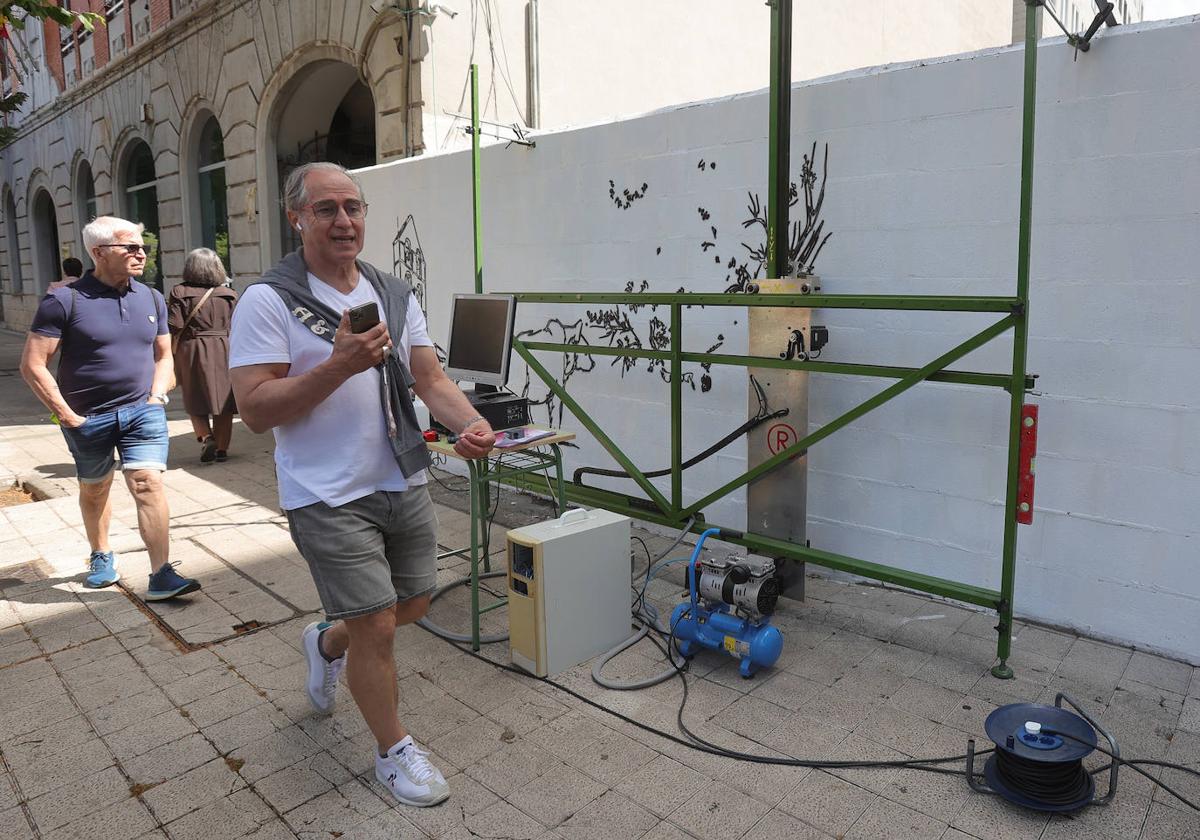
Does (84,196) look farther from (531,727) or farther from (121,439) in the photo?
(531,727)

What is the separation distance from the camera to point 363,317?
2176 mm

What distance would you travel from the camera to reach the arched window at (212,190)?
480 inches

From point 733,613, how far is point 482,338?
5.98 ft

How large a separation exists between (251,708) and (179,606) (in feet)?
4.20

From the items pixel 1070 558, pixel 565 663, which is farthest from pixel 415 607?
pixel 1070 558

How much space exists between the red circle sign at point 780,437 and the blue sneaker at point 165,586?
300 cm

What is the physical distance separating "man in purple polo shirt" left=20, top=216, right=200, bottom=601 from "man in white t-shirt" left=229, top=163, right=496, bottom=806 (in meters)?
2.03

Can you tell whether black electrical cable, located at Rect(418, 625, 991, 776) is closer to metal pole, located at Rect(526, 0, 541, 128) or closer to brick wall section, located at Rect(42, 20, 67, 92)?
metal pole, located at Rect(526, 0, 541, 128)

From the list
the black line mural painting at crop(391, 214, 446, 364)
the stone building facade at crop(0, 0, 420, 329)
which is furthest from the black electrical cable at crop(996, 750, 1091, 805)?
the stone building facade at crop(0, 0, 420, 329)

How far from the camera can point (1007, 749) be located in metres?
2.47

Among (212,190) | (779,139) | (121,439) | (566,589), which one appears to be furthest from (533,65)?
(566,589)

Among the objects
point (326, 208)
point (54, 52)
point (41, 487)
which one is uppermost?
point (54, 52)

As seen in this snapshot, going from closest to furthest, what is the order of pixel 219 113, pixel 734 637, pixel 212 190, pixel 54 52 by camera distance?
1. pixel 734 637
2. pixel 219 113
3. pixel 212 190
4. pixel 54 52

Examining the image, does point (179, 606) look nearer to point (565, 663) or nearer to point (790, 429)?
point (565, 663)
